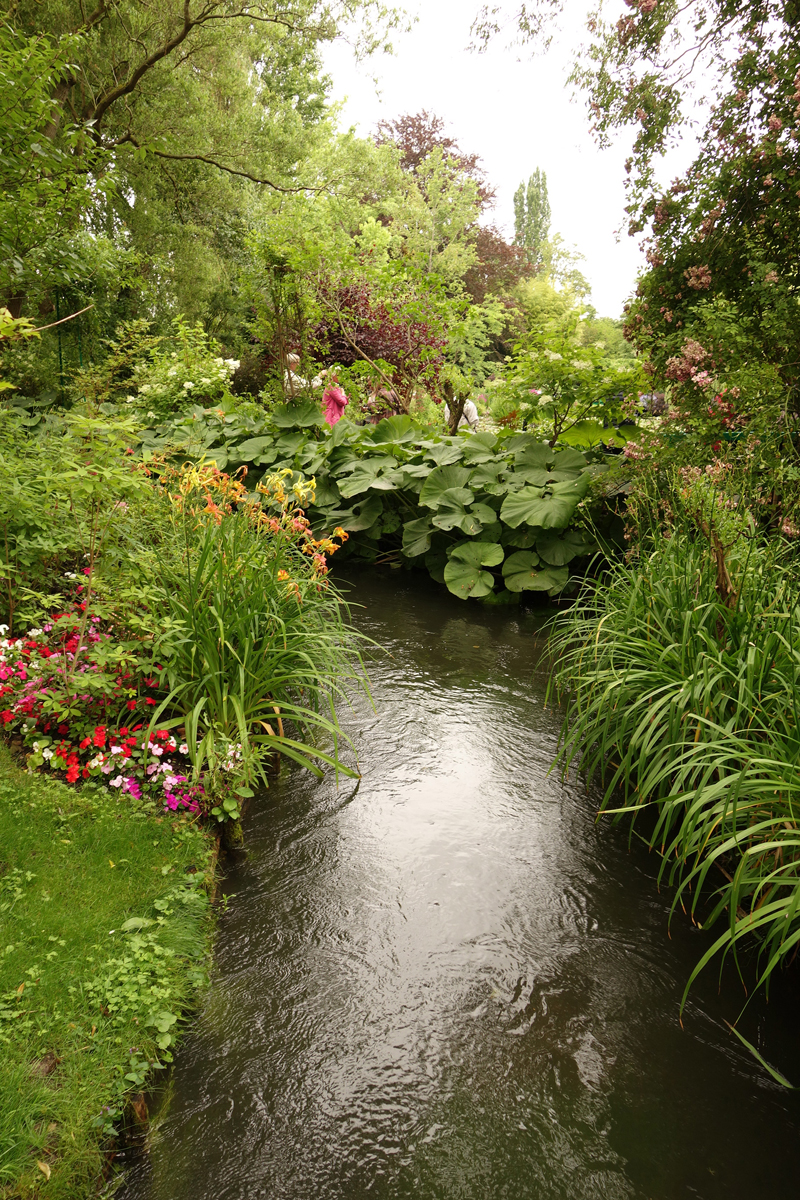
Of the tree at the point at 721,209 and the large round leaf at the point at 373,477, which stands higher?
the tree at the point at 721,209

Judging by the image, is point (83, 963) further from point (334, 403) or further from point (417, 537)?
point (334, 403)

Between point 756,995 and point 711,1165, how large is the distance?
23.6 inches

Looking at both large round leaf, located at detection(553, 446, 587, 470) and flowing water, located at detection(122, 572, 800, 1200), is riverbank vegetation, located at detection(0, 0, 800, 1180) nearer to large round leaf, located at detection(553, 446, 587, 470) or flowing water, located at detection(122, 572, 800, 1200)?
large round leaf, located at detection(553, 446, 587, 470)

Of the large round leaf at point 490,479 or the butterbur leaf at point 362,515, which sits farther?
the butterbur leaf at point 362,515

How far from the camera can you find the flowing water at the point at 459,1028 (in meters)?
1.57

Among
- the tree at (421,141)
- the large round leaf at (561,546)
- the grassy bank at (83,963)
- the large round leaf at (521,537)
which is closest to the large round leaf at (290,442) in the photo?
the large round leaf at (521,537)

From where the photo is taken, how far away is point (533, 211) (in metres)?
43.5

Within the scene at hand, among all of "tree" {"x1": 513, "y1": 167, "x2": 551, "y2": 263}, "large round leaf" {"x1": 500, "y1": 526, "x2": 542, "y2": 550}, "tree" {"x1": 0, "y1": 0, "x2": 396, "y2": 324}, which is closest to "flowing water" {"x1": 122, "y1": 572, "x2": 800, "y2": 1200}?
"large round leaf" {"x1": 500, "y1": 526, "x2": 542, "y2": 550}

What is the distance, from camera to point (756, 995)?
209 cm

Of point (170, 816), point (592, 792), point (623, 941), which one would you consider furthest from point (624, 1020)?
point (170, 816)

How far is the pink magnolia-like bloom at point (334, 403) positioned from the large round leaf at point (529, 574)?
10.9 feet

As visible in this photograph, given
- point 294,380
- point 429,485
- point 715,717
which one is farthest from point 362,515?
point 715,717

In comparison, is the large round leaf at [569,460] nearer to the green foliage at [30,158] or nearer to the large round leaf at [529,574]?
the large round leaf at [529,574]

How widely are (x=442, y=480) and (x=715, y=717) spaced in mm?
3957
